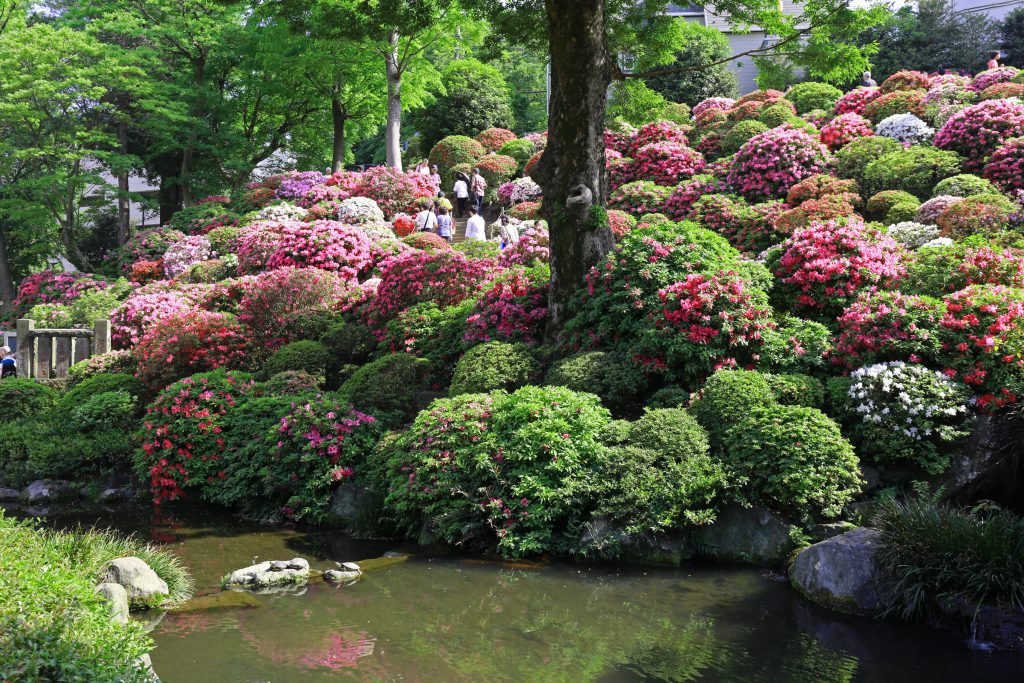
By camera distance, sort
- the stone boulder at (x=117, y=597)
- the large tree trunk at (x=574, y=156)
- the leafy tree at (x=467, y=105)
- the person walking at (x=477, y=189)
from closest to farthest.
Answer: the stone boulder at (x=117, y=597)
the large tree trunk at (x=574, y=156)
the person walking at (x=477, y=189)
the leafy tree at (x=467, y=105)

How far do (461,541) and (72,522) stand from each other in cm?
490

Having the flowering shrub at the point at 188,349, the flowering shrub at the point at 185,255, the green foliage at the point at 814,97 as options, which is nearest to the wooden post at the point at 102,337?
the flowering shrub at the point at 188,349

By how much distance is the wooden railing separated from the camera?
47.5 ft

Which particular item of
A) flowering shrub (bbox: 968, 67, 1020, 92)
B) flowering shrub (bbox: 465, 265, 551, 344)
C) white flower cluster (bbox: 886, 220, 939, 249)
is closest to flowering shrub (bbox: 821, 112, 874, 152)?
flowering shrub (bbox: 968, 67, 1020, 92)

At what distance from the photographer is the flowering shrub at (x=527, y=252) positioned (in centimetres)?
1283

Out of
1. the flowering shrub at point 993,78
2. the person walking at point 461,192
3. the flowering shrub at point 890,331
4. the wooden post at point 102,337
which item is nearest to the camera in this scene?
the flowering shrub at point 890,331

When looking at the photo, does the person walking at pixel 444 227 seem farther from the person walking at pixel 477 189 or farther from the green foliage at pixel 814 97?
the green foliage at pixel 814 97

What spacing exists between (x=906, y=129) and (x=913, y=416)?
39.8ft

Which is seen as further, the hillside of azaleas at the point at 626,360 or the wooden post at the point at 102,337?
the wooden post at the point at 102,337

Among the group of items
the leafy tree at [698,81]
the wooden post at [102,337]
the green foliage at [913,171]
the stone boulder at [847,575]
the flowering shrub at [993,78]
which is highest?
the leafy tree at [698,81]

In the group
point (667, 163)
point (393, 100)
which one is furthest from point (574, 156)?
point (393, 100)

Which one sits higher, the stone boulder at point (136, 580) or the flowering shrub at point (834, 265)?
the flowering shrub at point (834, 265)

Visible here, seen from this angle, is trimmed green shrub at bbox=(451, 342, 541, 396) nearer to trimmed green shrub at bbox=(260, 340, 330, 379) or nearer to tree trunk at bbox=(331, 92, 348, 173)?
trimmed green shrub at bbox=(260, 340, 330, 379)

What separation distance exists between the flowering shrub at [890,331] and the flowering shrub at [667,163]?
9966 millimetres
